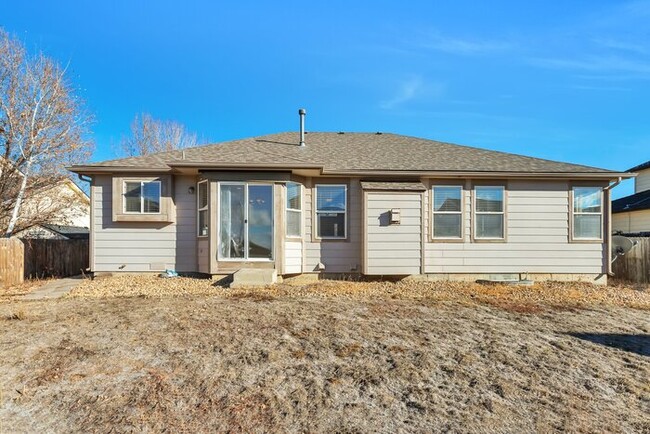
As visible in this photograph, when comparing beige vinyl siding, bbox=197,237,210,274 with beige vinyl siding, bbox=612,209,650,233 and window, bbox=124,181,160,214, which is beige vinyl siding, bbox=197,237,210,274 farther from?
beige vinyl siding, bbox=612,209,650,233

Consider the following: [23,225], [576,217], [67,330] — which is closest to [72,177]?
[23,225]

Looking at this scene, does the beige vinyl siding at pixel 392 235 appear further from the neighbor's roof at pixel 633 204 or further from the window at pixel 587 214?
the neighbor's roof at pixel 633 204

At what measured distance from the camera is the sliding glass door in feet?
27.9

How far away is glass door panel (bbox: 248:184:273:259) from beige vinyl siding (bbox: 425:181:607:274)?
4.11 meters

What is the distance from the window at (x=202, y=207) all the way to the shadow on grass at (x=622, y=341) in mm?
7667

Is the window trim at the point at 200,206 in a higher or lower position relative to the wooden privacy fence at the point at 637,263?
higher

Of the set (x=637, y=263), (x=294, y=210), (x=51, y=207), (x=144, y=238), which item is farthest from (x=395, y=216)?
(x=51, y=207)

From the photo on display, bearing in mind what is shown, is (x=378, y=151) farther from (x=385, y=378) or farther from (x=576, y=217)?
(x=385, y=378)

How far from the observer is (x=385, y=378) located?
11.3ft

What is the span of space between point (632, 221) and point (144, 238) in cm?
2067

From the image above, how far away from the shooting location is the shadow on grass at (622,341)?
4.35m

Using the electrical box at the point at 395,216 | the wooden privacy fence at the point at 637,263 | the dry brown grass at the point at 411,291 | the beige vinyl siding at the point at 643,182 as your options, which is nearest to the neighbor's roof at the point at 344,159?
the electrical box at the point at 395,216

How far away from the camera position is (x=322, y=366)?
370 cm

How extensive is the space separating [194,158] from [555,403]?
27.8ft
